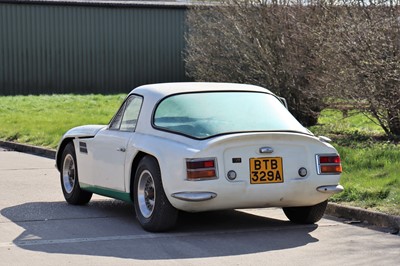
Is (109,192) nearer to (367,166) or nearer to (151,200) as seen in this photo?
(151,200)

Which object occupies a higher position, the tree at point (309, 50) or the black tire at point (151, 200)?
the tree at point (309, 50)

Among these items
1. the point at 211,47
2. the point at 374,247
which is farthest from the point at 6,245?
the point at 211,47

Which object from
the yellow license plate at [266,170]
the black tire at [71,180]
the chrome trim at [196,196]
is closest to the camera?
the chrome trim at [196,196]

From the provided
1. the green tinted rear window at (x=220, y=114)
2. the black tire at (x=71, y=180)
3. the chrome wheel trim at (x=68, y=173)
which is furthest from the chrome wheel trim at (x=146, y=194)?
the chrome wheel trim at (x=68, y=173)

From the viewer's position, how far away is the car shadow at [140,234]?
25.9ft

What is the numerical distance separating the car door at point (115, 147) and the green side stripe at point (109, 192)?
4 cm

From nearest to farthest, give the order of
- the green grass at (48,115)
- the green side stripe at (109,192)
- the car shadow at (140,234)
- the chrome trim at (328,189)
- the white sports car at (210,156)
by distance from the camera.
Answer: the car shadow at (140,234) < the white sports car at (210,156) < the chrome trim at (328,189) < the green side stripe at (109,192) < the green grass at (48,115)

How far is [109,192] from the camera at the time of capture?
31.7 ft

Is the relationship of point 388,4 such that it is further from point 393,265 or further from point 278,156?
point 393,265

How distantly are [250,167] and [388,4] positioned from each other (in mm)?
8018

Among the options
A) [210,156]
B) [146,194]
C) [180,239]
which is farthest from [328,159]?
[146,194]

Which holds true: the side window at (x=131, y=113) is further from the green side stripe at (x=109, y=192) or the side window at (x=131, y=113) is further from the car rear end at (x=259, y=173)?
the car rear end at (x=259, y=173)

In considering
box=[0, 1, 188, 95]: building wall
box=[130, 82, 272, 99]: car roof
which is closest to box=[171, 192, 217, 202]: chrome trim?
box=[130, 82, 272, 99]: car roof

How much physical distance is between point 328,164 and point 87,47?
28119mm
